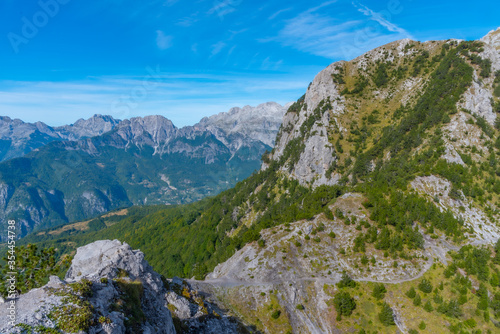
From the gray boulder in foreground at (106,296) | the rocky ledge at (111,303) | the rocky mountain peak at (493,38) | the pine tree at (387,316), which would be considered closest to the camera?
the rocky ledge at (111,303)

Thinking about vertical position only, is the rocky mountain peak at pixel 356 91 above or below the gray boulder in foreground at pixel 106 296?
above

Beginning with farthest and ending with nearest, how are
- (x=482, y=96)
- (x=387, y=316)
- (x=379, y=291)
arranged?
(x=482, y=96), (x=379, y=291), (x=387, y=316)

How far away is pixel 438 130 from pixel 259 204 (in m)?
92.6

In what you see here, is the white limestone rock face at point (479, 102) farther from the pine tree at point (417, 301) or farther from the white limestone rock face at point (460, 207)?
the pine tree at point (417, 301)

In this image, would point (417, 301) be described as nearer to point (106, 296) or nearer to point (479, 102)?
point (106, 296)

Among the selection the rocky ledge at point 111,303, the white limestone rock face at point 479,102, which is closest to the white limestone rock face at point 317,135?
the white limestone rock face at point 479,102

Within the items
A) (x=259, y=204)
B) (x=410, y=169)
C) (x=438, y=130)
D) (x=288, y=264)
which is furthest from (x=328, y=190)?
(x=259, y=204)

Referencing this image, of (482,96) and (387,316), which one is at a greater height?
(482,96)

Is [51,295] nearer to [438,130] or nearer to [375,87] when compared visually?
[438,130]

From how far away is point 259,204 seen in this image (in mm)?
145750

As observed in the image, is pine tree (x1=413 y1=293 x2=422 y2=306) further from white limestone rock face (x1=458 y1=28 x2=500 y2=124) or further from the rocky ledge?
white limestone rock face (x1=458 y1=28 x2=500 y2=124)

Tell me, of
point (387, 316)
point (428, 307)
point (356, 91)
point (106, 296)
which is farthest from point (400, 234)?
point (356, 91)

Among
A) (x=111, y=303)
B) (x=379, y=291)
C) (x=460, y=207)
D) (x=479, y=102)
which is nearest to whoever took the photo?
(x=111, y=303)

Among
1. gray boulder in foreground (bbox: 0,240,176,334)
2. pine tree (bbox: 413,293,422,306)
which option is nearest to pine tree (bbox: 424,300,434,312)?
pine tree (bbox: 413,293,422,306)
